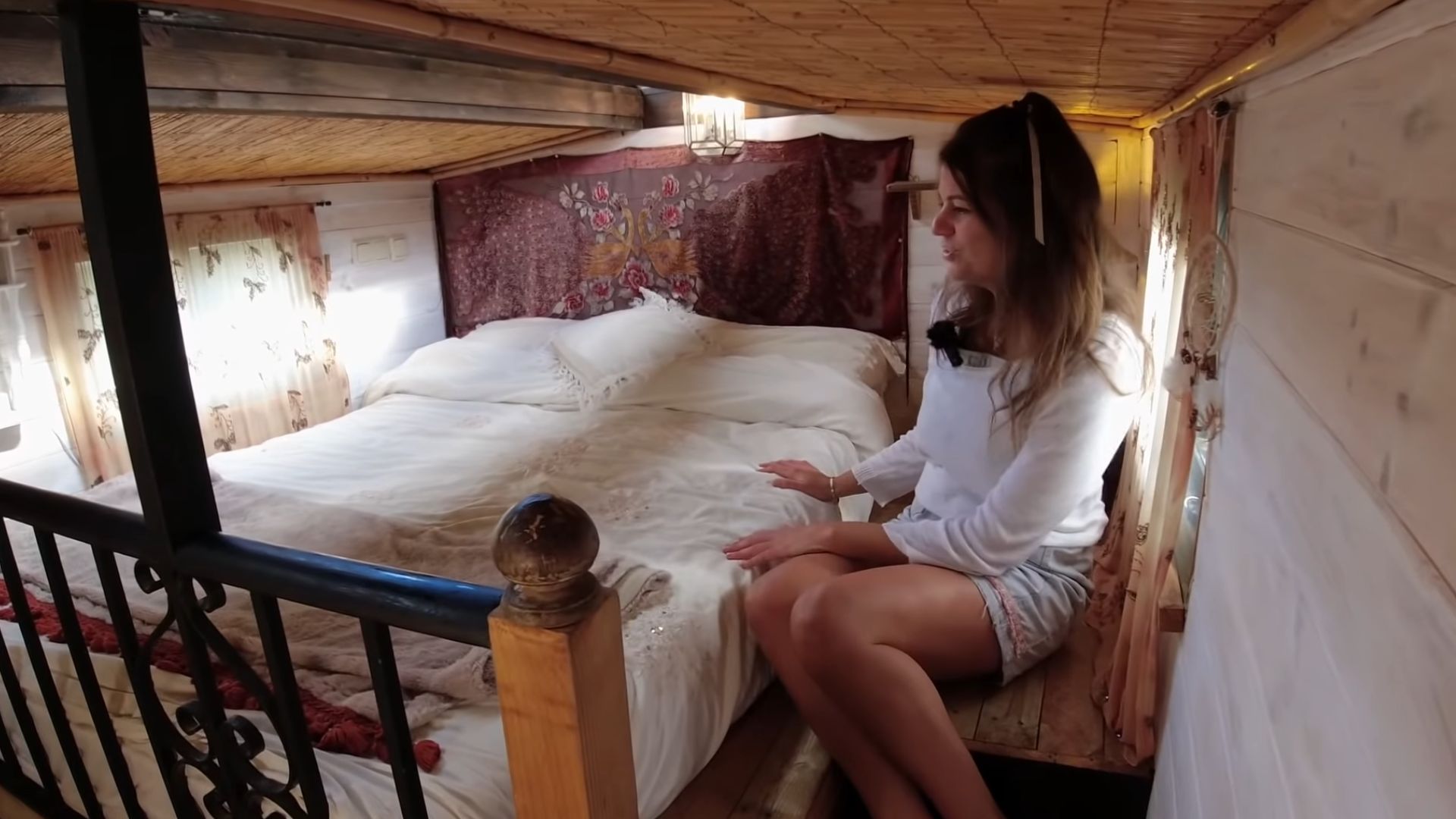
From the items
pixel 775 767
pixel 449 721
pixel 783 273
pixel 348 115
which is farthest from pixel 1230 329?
pixel 783 273

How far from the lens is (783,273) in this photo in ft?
11.2

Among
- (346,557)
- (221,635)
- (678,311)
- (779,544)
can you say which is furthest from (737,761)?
(678,311)

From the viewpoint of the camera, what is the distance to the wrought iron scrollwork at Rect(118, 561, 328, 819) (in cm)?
93

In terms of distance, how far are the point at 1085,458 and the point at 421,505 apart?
165 cm

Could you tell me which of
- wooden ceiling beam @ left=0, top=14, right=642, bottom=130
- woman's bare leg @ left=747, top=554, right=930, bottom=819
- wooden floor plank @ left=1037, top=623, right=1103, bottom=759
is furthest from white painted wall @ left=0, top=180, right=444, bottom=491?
wooden floor plank @ left=1037, top=623, right=1103, bottom=759

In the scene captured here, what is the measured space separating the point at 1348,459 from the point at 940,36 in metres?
0.98

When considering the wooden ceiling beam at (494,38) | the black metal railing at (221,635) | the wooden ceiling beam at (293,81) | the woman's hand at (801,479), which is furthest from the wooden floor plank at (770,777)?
the wooden ceiling beam at (293,81)

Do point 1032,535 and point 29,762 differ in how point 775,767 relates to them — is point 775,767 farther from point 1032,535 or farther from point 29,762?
point 29,762

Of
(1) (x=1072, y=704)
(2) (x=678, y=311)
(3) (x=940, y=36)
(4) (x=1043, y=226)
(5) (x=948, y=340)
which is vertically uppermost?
(3) (x=940, y=36)

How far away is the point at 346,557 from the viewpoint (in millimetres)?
1845

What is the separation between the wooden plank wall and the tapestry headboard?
92.9 inches

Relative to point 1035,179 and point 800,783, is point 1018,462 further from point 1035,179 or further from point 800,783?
point 800,783

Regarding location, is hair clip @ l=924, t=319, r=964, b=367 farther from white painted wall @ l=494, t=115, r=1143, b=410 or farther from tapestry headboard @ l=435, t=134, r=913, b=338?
tapestry headboard @ l=435, t=134, r=913, b=338

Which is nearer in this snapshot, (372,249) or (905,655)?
(905,655)
